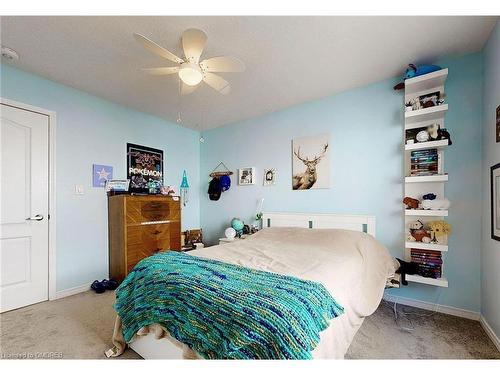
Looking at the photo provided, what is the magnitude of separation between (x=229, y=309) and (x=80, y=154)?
2879 millimetres

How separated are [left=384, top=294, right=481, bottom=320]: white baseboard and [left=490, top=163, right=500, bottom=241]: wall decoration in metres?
0.85

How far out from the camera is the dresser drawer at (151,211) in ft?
9.61

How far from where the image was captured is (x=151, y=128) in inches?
142

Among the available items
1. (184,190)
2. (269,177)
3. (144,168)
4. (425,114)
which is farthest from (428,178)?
(144,168)

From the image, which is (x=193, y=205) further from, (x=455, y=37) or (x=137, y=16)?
(x=455, y=37)

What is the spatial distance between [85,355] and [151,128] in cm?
Answer: 296

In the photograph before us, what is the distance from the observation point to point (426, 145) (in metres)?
2.16

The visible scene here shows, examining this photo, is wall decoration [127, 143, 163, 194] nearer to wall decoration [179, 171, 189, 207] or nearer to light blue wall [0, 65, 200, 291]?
light blue wall [0, 65, 200, 291]

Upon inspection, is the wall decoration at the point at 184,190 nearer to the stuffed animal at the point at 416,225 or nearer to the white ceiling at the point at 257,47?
the white ceiling at the point at 257,47

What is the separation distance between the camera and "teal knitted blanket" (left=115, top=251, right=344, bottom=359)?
3.11ft

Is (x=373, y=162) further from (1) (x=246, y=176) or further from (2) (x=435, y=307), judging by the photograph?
(1) (x=246, y=176)

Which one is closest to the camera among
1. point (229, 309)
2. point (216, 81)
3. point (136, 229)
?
point (229, 309)

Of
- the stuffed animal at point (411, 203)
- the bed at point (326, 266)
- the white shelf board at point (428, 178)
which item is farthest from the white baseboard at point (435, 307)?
the white shelf board at point (428, 178)
